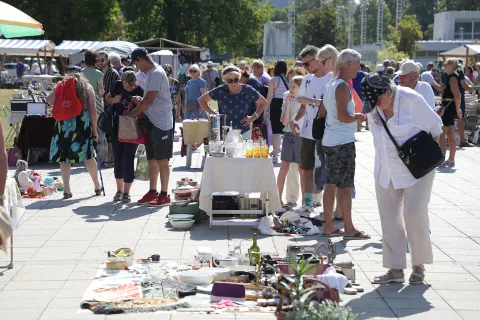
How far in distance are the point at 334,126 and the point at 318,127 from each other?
43 centimetres

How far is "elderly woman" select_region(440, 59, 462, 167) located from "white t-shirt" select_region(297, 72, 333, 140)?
19.4 ft

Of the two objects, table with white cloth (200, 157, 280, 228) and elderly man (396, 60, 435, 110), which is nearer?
elderly man (396, 60, 435, 110)

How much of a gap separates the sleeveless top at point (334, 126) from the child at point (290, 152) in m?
1.61

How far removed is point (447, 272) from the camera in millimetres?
6914

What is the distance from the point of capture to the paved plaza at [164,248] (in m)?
5.82

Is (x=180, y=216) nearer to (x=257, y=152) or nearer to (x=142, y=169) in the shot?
(x=257, y=152)

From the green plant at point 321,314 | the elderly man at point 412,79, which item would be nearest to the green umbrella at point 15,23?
the elderly man at point 412,79

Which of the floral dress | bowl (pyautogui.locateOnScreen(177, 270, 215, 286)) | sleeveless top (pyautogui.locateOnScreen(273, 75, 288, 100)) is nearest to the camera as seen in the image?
bowl (pyautogui.locateOnScreen(177, 270, 215, 286))

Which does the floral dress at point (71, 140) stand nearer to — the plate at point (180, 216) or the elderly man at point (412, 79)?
the plate at point (180, 216)

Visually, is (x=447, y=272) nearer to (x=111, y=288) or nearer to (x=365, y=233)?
(x=365, y=233)

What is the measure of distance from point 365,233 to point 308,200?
115 cm

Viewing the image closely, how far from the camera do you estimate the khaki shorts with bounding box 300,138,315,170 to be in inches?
362

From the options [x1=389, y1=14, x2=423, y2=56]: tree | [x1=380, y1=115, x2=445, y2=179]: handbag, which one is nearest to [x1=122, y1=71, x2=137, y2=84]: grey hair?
[x1=380, y1=115, x2=445, y2=179]: handbag

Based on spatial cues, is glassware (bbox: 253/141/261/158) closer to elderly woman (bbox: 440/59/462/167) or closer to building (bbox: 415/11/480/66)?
elderly woman (bbox: 440/59/462/167)
